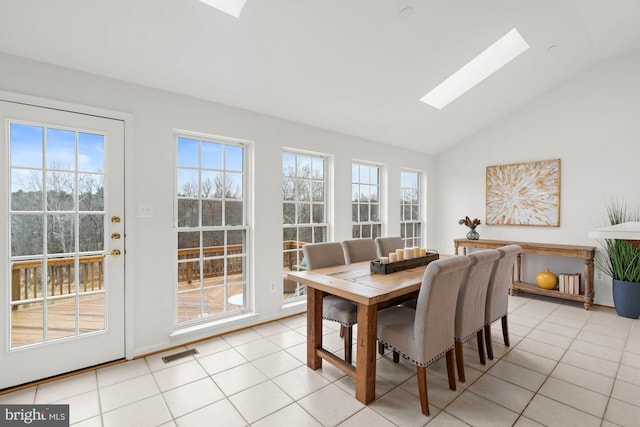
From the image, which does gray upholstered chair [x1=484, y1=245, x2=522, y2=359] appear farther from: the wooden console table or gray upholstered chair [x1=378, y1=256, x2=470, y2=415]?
the wooden console table

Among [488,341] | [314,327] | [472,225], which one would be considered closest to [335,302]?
[314,327]

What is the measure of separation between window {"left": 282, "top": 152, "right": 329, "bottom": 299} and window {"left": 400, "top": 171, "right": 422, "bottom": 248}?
1.83m

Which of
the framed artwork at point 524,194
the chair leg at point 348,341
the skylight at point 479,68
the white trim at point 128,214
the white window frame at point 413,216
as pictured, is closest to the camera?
the chair leg at point 348,341

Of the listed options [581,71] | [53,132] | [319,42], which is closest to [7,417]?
[53,132]

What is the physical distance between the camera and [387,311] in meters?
2.50

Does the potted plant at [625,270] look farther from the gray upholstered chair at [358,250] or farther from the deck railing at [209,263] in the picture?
the deck railing at [209,263]

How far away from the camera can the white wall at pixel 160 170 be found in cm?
238

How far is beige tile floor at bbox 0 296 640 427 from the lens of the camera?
1.90 m

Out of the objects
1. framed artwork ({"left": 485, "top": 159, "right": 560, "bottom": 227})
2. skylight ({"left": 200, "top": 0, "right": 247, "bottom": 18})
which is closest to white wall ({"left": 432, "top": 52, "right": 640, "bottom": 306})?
framed artwork ({"left": 485, "top": 159, "right": 560, "bottom": 227})

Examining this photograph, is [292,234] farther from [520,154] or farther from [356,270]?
[520,154]

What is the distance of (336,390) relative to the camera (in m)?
2.20

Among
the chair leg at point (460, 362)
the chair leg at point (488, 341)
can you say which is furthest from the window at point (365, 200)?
the chair leg at point (460, 362)

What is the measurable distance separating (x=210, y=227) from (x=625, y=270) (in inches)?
197

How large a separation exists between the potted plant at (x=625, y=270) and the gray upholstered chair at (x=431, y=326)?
3116mm
